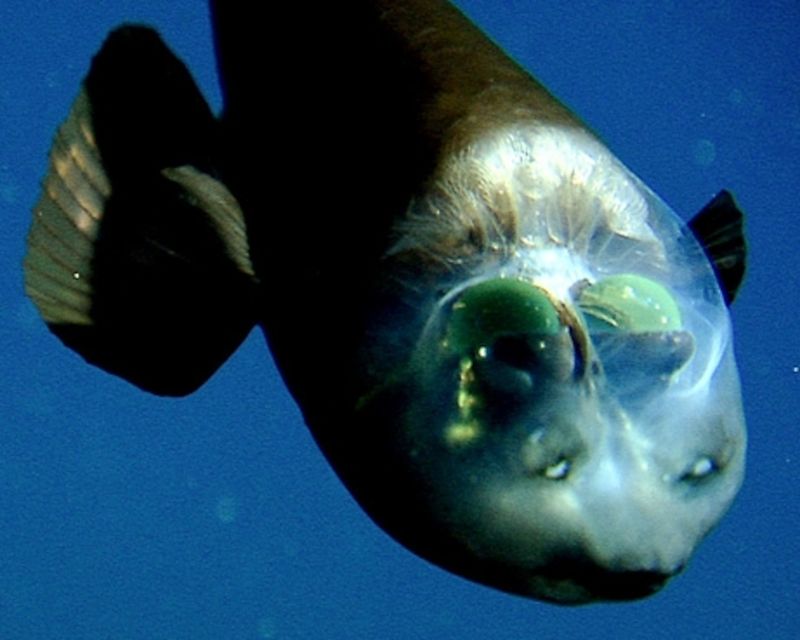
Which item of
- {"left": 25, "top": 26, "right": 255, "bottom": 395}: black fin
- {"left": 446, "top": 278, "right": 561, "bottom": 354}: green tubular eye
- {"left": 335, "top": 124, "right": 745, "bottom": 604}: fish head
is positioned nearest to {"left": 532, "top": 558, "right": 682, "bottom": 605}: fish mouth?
{"left": 335, "top": 124, "right": 745, "bottom": 604}: fish head

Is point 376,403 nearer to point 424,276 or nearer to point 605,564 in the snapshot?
point 424,276

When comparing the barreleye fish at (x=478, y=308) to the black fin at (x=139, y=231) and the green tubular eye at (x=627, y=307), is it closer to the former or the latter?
the green tubular eye at (x=627, y=307)

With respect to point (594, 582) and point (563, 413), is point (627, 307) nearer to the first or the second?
point (563, 413)

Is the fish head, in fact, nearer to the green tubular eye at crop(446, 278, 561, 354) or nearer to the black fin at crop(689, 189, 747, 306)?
the green tubular eye at crop(446, 278, 561, 354)

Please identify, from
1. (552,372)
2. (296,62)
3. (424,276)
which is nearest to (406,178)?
(424,276)

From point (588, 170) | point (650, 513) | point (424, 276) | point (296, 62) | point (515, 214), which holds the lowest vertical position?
point (650, 513)

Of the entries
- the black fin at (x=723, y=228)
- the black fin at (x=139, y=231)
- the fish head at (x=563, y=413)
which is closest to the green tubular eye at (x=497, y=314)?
the fish head at (x=563, y=413)
